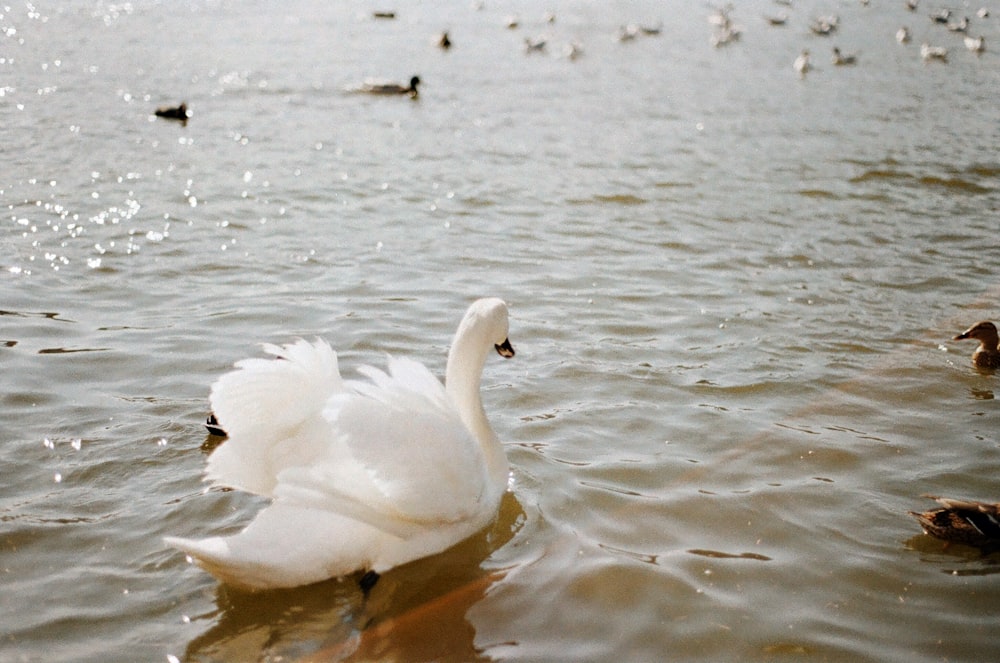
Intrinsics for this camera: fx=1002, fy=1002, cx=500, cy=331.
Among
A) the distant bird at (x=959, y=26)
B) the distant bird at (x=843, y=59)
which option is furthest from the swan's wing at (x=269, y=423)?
the distant bird at (x=959, y=26)

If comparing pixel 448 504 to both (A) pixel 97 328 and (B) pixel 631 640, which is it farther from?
(A) pixel 97 328

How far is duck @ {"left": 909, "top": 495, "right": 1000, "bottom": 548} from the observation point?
508 centimetres

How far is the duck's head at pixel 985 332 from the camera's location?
25.3 feet

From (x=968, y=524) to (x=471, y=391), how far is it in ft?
8.68

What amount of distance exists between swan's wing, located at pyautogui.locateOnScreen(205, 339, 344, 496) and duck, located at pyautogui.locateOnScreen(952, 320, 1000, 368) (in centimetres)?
522

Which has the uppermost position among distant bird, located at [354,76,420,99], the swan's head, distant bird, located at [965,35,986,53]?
distant bird, located at [965,35,986,53]

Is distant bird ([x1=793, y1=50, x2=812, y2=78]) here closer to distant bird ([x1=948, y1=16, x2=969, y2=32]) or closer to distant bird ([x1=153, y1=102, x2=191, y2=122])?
distant bird ([x1=948, y1=16, x2=969, y2=32])

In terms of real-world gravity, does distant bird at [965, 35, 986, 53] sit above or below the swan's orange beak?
above

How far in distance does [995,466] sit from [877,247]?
4561 mm

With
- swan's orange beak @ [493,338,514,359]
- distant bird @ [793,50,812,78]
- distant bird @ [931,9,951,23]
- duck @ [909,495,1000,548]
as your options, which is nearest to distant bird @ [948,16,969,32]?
distant bird @ [931,9,951,23]

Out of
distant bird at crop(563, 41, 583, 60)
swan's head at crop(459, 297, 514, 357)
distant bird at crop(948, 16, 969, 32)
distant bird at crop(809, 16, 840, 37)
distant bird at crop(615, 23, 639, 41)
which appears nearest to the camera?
swan's head at crop(459, 297, 514, 357)

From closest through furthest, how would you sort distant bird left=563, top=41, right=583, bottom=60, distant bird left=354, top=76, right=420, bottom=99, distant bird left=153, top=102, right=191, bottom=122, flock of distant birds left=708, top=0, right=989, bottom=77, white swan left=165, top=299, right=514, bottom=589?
white swan left=165, top=299, right=514, bottom=589
distant bird left=153, top=102, right=191, bottom=122
distant bird left=354, top=76, right=420, bottom=99
flock of distant birds left=708, top=0, right=989, bottom=77
distant bird left=563, top=41, right=583, bottom=60

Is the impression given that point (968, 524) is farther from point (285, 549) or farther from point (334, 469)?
point (285, 549)

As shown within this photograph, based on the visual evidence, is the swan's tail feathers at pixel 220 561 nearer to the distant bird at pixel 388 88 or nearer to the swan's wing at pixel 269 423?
the swan's wing at pixel 269 423
